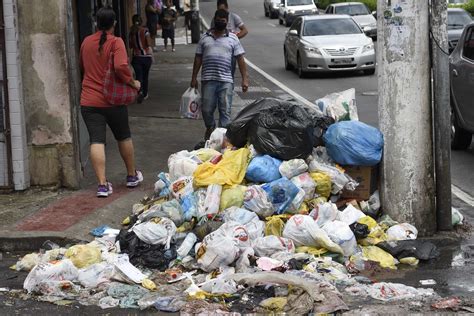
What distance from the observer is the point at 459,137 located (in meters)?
12.1

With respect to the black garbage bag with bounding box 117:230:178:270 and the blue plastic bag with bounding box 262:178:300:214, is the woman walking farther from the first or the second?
the blue plastic bag with bounding box 262:178:300:214

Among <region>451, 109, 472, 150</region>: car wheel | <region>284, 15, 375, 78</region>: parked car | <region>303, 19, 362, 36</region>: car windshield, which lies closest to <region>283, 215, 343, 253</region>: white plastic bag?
<region>451, 109, 472, 150</region>: car wheel

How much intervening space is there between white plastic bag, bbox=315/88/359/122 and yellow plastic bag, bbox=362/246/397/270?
5.45 feet

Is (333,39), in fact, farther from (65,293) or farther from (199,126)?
(65,293)

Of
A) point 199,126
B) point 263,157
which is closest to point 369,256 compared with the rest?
point 263,157

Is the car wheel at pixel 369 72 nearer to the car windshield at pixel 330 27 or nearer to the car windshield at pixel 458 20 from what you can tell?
the car windshield at pixel 330 27

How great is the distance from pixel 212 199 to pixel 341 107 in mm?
1757

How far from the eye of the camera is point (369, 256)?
23.6ft

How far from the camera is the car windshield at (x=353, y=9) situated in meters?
35.8

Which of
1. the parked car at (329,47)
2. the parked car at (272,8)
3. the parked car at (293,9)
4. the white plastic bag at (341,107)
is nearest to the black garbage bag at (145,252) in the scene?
the white plastic bag at (341,107)

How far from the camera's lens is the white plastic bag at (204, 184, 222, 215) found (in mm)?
7582

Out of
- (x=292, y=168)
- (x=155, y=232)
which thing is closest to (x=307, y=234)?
(x=292, y=168)

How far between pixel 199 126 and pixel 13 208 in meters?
5.53

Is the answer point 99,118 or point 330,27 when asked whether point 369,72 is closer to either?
point 330,27
